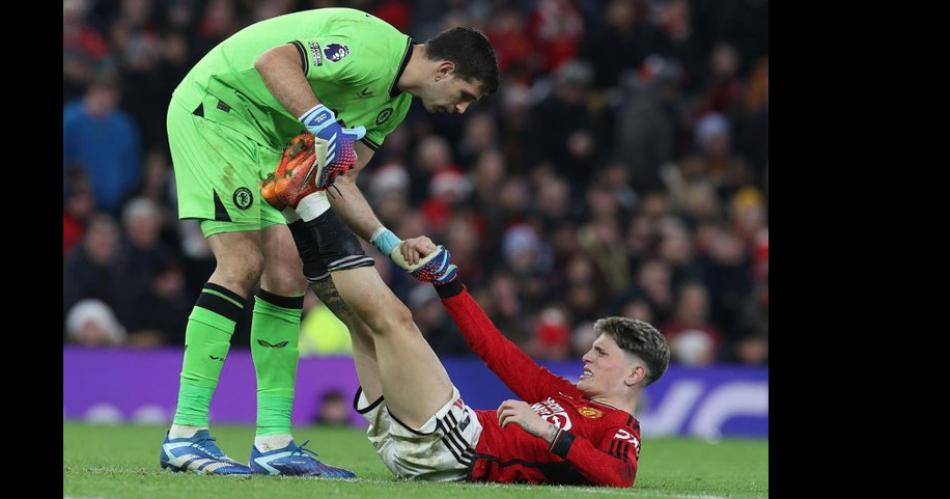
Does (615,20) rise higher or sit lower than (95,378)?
higher

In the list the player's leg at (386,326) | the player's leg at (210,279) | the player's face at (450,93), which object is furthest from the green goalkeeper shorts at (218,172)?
the player's face at (450,93)

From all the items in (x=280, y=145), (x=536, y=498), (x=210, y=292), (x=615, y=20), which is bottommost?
(x=536, y=498)

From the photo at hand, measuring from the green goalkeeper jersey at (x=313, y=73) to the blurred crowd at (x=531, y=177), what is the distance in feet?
19.8

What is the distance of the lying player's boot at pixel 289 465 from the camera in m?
6.59

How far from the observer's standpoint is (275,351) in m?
6.86

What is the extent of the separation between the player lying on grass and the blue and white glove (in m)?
0.55

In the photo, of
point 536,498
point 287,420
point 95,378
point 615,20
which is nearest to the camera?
point 536,498

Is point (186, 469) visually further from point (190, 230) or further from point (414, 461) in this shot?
point (190, 230)

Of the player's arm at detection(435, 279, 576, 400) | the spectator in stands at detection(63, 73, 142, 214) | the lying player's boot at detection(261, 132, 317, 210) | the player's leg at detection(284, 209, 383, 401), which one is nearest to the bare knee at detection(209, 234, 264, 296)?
the player's leg at detection(284, 209, 383, 401)

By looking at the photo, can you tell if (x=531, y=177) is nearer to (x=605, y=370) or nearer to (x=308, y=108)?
(x=605, y=370)

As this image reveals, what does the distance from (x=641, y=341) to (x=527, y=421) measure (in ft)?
2.83
